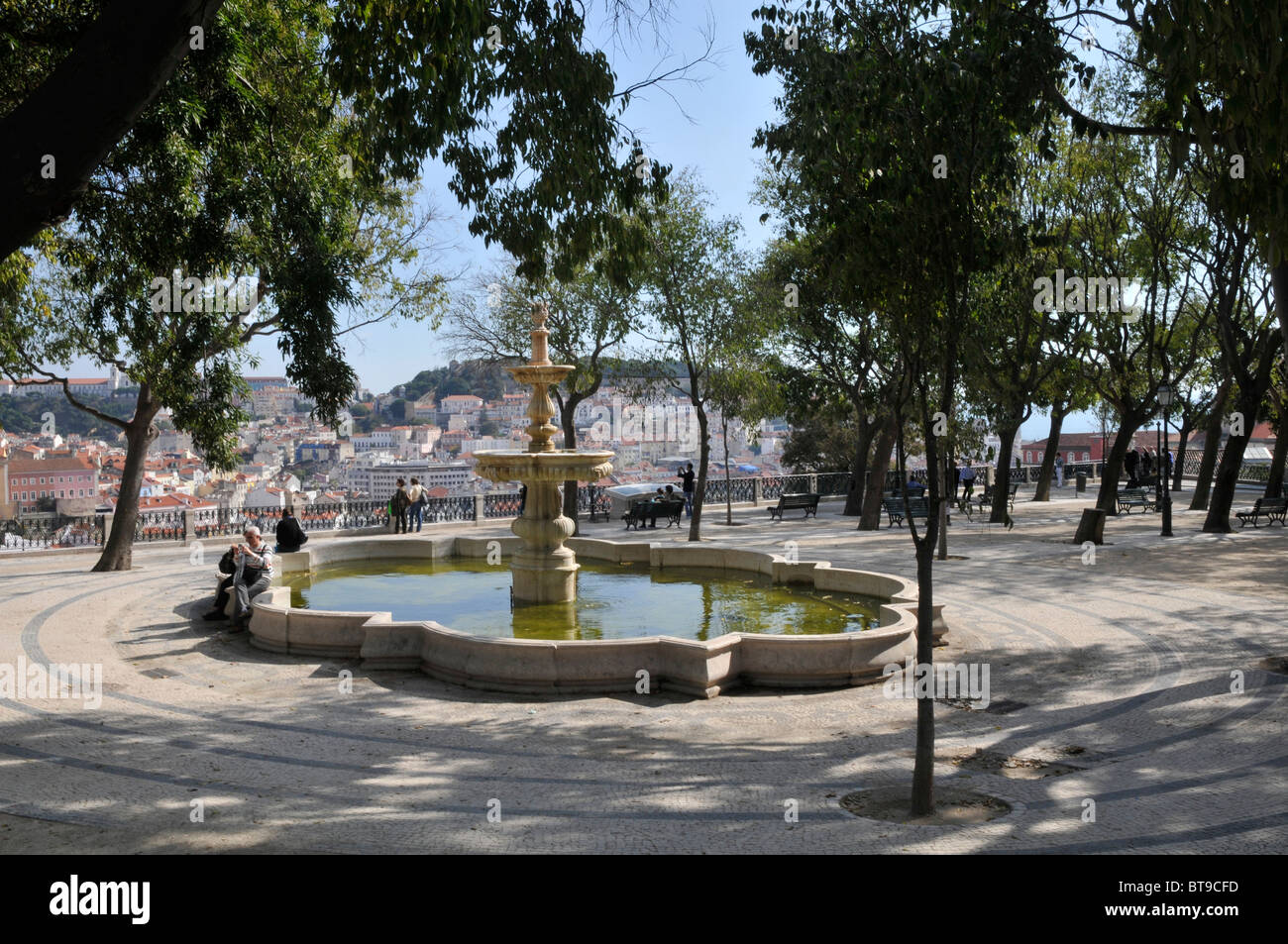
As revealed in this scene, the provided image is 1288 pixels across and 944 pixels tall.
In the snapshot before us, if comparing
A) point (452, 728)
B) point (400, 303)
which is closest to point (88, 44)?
point (452, 728)

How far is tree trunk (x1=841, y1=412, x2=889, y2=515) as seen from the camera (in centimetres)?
2869

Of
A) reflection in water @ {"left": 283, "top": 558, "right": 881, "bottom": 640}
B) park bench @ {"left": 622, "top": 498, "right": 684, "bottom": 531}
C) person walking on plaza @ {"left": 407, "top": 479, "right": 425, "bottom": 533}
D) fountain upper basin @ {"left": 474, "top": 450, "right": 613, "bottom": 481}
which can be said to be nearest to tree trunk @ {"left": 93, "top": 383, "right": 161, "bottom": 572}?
reflection in water @ {"left": 283, "top": 558, "right": 881, "bottom": 640}

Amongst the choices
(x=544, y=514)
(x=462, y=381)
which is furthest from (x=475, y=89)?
(x=462, y=381)

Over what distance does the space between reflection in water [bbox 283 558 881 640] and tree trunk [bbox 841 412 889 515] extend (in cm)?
1362

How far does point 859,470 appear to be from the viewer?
29406mm

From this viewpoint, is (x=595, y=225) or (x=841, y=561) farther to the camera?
(x=841, y=561)

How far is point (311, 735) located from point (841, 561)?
38.1 feet

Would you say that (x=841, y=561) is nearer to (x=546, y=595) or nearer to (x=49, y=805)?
(x=546, y=595)

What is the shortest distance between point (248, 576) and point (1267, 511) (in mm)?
22390

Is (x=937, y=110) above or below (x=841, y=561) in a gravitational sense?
above

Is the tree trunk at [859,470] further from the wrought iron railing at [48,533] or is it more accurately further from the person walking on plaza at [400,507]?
the wrought iron railing at [48,533]

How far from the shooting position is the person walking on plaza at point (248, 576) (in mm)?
12172

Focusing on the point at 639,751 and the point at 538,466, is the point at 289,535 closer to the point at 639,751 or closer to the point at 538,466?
the point at 538,466

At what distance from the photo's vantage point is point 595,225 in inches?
408
